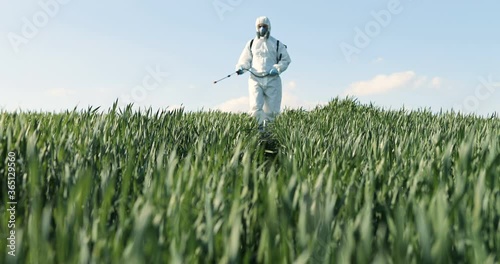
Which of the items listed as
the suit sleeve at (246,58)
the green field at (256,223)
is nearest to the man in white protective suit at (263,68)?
the suit sleeve at (246,58)

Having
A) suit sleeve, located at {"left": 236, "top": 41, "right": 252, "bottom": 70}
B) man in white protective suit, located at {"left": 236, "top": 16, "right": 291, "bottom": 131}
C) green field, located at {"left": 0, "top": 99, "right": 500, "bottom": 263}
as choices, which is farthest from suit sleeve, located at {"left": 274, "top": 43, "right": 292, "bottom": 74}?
green field, located at {"left": 0, "top": 99, "right": 500, "bottom": 263}

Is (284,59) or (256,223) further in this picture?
(284,59)

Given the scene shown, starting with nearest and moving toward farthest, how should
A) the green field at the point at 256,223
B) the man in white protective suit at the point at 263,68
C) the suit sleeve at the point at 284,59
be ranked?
the green field at the point at 256,223 < the suit sleeve at the point at 284,59 < the man in white protective suit at the point at 263,68

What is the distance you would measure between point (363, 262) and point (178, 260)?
31 centimetres

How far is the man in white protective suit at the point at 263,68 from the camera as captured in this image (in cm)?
881

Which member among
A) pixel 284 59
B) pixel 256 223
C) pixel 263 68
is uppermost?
pixel 284 59

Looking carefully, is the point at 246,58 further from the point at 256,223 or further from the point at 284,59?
the point at 256,223

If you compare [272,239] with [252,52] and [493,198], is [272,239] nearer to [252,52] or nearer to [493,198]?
[493,198]

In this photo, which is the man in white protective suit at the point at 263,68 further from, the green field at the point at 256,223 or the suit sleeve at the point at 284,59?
the green field at the point at 256,223

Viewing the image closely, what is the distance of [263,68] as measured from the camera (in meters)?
8.78

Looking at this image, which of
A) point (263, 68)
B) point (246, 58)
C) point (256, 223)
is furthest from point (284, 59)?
point (256, 223)

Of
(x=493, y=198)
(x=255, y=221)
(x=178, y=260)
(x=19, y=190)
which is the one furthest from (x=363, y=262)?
(x=19, y=190)

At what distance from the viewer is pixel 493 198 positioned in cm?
140

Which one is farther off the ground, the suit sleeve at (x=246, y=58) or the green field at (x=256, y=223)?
the suit sleeve at (x=246, y=58)
